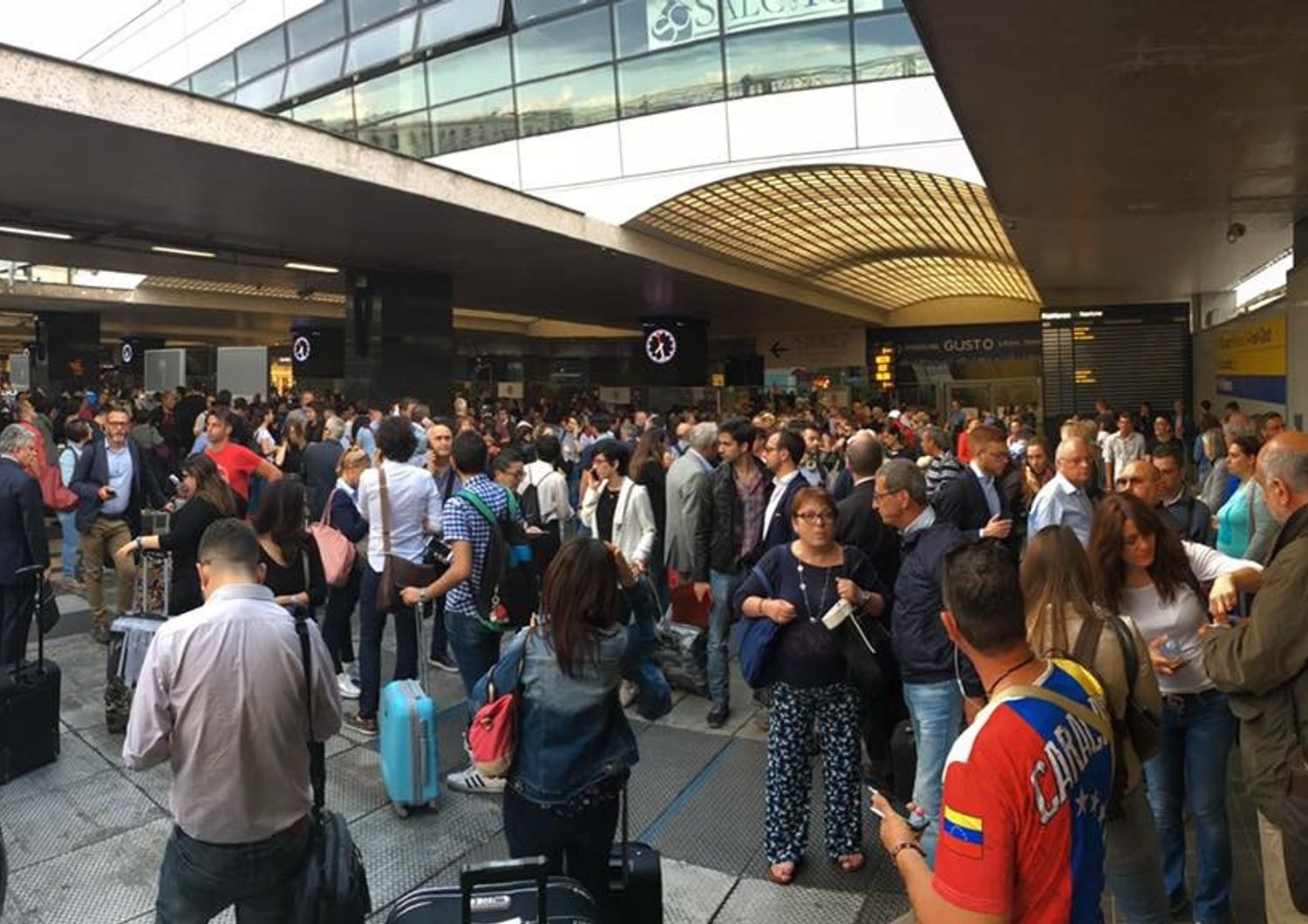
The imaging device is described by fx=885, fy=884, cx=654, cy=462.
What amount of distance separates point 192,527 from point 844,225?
17.8 meters

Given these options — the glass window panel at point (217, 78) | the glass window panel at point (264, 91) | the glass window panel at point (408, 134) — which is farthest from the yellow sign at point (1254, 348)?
the glass window panel at point (217, 78)

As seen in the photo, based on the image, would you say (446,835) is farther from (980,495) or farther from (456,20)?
(456,20)

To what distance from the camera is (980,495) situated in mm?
5555

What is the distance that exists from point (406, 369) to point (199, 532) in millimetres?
12311

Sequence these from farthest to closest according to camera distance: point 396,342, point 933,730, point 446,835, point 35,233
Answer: point 396,342
point 35,233
point 446,835
point 933,730

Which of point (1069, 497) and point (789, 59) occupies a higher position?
point (789, 59)

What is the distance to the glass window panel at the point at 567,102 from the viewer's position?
56.3ft

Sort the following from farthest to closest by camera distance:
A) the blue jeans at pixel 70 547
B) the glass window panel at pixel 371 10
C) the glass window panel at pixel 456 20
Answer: the glass window panel at pixel 371 10 → the glass window panel at pixel 456 20 → the blue jeans at pixel 70 547

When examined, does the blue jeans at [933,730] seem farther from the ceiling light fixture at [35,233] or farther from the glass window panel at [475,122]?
the glass window panel at [475,122]

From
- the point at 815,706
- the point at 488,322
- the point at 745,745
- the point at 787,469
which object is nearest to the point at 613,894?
the point at 815,706

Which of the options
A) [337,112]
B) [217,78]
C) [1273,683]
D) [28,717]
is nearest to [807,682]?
[1273,683]

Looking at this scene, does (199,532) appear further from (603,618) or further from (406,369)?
(406,369)

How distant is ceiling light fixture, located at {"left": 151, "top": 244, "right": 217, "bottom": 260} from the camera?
15.5m

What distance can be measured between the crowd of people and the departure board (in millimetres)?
16876
